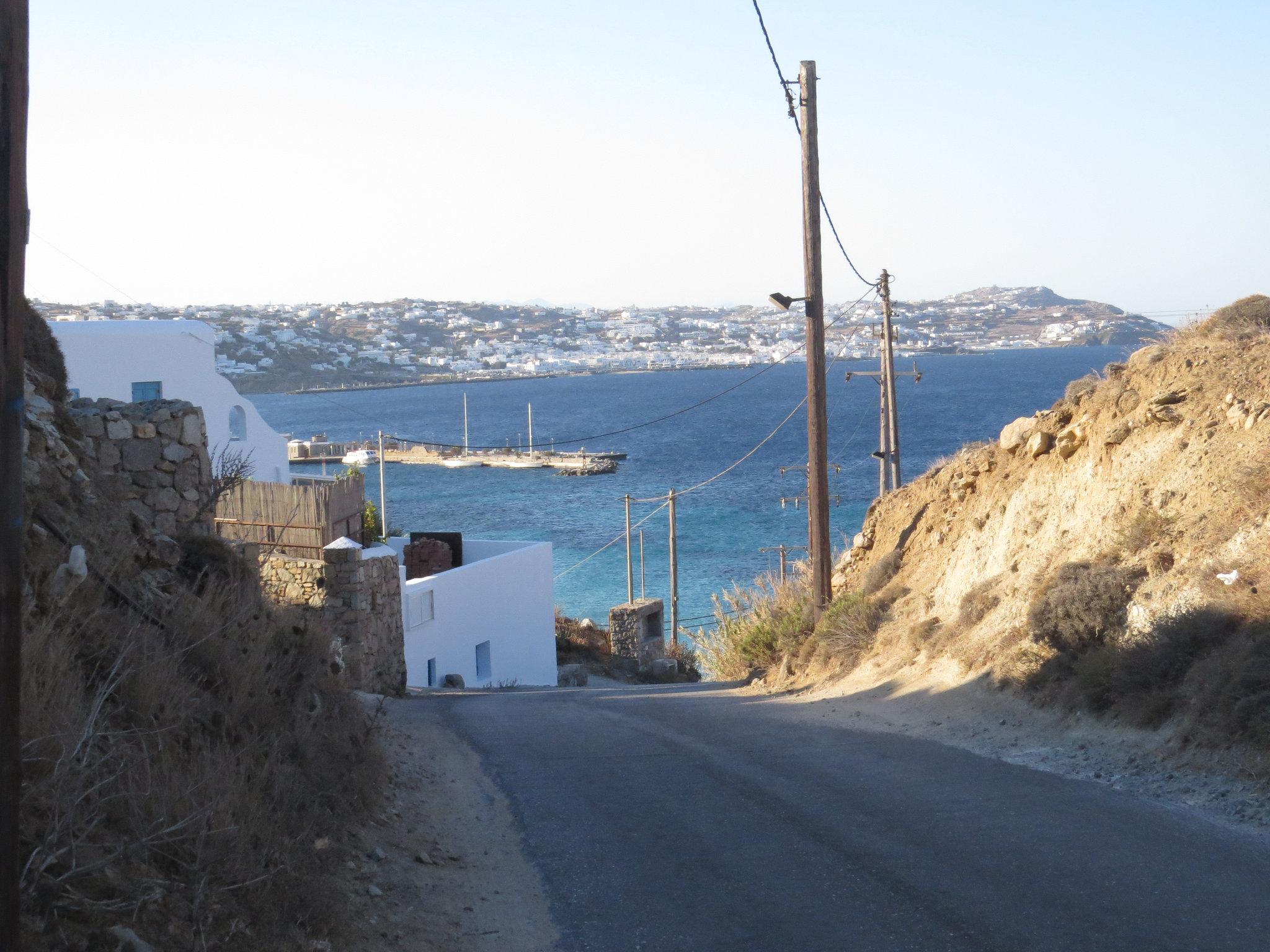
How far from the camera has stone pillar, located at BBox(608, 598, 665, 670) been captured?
3103 centimetres

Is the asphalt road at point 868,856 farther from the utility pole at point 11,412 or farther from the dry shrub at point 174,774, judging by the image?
the utility pole at point 11,412

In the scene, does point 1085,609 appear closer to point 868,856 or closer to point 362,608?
point 868,856

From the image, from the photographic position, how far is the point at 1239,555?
27.8 feet

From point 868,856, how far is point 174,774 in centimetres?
376

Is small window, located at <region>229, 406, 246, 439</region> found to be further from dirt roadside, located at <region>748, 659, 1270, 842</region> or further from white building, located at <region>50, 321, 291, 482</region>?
dirt roadside, located at <region>748, 659, 1270, 842</region>

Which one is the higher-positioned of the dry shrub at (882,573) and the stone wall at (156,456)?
the stone wall at (156,456)

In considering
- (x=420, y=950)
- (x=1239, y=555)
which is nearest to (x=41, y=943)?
(x=420, y=950)

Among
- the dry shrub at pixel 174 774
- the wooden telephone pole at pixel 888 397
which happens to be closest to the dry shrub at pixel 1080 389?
the dry shrub at pixel 174 774

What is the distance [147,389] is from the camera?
28.9 metres

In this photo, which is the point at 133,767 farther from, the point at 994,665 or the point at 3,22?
the point at 994,665

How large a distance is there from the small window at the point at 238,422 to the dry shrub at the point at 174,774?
2731 cm

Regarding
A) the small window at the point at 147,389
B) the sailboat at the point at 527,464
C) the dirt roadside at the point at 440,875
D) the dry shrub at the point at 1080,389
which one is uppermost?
the small window at the point at 147,389

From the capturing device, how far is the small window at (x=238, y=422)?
33031 mm

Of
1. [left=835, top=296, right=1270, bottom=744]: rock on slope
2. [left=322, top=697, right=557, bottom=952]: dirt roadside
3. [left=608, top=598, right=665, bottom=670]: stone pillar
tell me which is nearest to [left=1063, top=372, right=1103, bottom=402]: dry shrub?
[left=835, top=296, right=1270, bottom=744]: rock on slope
